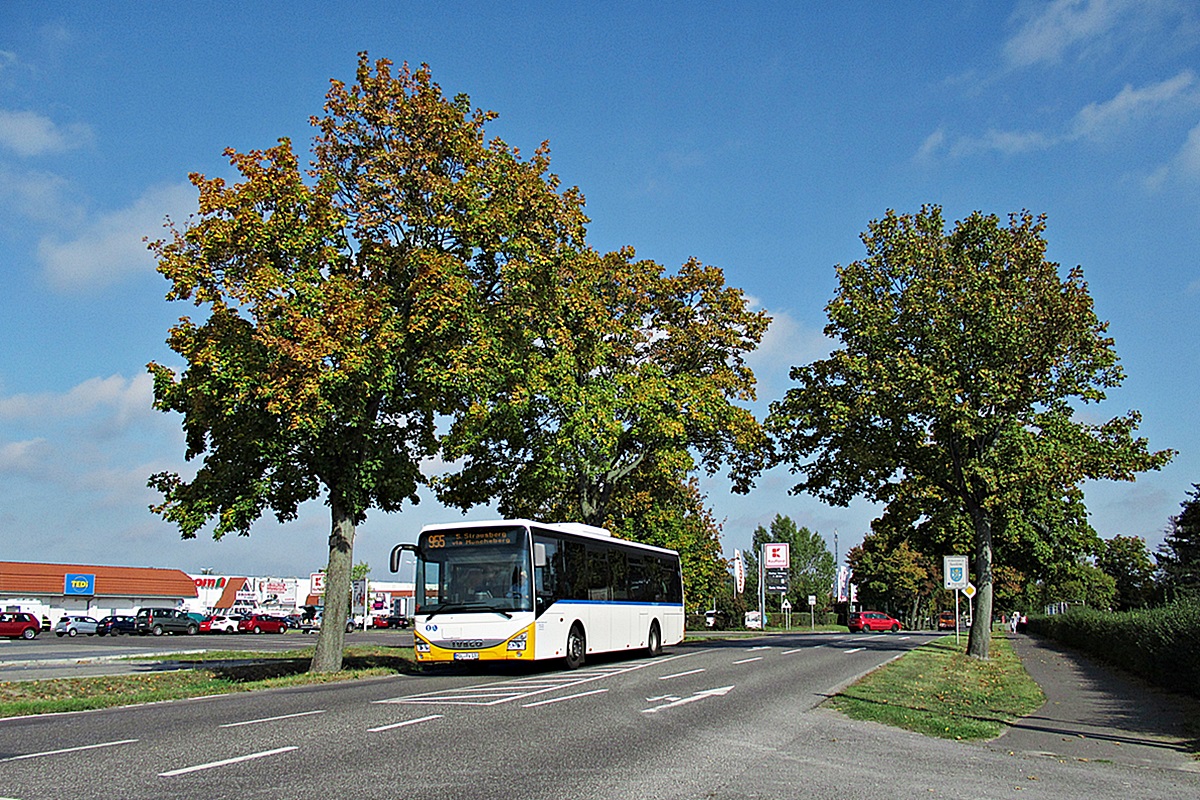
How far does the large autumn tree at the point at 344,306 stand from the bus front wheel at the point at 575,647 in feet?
15.5

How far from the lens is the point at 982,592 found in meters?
27.5

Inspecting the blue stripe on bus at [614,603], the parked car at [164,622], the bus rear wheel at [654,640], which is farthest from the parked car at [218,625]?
the bus rear wheel at [654,640]

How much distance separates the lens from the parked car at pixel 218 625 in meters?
61.5

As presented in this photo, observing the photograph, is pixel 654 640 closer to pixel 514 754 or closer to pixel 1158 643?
pixel 1158 643

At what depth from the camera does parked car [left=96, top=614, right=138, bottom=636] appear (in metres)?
57.2

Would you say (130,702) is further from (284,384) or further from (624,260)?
(624,260)

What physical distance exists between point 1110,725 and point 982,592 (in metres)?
14.4

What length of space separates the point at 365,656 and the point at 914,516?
1645 cm

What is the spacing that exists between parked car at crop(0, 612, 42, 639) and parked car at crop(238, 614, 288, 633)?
12.9 meters

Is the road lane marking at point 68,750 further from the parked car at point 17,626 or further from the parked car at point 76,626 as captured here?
the parked car at point 76,626

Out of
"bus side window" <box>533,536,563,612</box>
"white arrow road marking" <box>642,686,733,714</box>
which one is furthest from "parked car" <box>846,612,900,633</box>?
"white arrow road marking" <box>642,686,733,714</box>

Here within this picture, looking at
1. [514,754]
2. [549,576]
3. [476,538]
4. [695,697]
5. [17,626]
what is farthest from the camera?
[17,626]

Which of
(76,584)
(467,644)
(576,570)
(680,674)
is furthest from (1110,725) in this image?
(76,584)

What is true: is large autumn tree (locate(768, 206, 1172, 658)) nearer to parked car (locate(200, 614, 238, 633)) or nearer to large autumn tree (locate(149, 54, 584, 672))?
large autumn tree (locate(149, 54, 584, 672))
